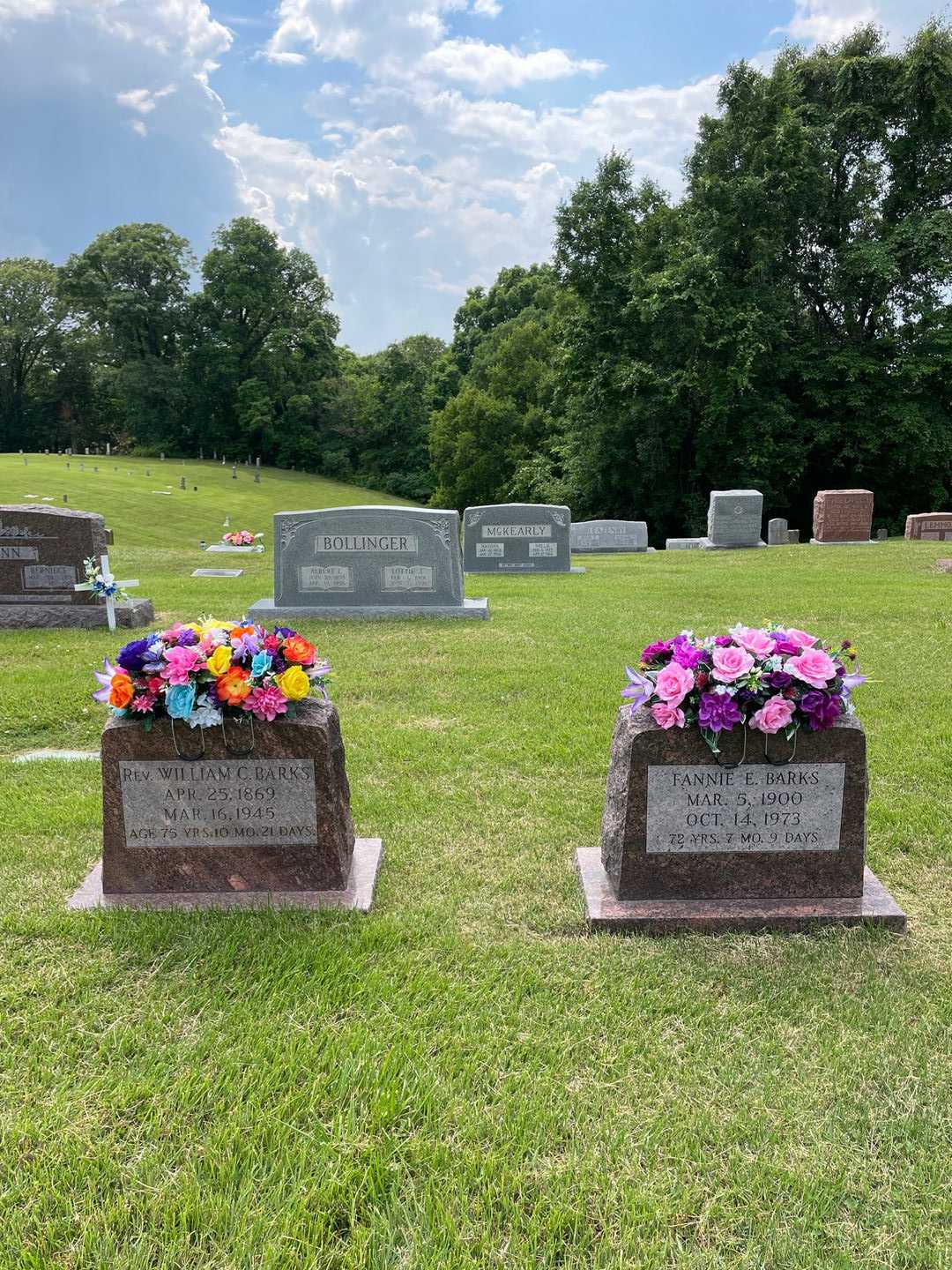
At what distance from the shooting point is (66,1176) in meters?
2.05

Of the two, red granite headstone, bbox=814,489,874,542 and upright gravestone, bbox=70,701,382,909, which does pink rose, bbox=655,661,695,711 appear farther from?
red granite headstone, bbox=814,489,874,542

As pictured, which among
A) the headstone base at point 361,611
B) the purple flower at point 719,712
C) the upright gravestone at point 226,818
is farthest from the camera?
the headstone base at point 361,611

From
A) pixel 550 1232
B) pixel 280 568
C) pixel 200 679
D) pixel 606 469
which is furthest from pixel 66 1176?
pixel 606 469

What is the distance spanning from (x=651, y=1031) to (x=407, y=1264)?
1.05 meters

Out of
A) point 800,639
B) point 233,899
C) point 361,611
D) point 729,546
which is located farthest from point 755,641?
point 729,546

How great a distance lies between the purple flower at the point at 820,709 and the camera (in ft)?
9.87

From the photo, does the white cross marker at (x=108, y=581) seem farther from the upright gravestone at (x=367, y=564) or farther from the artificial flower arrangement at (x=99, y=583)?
the upright gravestone at (x=367, y=564)

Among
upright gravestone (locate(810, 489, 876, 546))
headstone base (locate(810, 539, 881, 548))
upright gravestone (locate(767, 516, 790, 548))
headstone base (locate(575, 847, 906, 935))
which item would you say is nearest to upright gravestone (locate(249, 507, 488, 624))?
headstone base (locate(575, 847, 906, 935))

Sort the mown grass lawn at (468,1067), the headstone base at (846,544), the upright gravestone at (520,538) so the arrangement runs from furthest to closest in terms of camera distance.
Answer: the headstone base at (846,544), the upright gravestone at (520,538), the mown grass lawn at (468,1067)

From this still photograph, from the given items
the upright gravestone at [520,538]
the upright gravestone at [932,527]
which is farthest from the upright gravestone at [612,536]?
the upright gravestone at [932,527]

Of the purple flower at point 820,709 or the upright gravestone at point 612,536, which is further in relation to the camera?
the upright gravestone at point 612,536

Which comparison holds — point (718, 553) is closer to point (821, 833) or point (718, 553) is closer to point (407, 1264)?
point (821, 833)

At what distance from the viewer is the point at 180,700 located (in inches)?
121

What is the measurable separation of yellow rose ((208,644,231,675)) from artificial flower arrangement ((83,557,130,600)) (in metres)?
6.71
